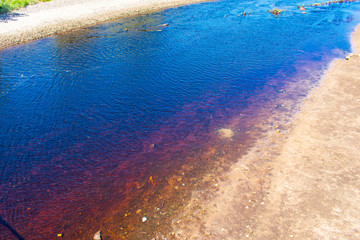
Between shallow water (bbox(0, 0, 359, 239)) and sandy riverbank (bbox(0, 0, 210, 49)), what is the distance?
2.54 meters

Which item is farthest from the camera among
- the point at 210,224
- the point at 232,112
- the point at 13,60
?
the point at 13,60

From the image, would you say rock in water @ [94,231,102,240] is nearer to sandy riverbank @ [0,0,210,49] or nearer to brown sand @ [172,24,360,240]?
brown sand @ [172,24,360,240]

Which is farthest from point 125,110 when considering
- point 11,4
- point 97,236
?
point 11,4

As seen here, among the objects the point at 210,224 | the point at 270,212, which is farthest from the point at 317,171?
the point at 210,224

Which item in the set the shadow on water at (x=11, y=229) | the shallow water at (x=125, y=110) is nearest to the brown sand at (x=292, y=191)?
the shallow water at (x=125, y=110)

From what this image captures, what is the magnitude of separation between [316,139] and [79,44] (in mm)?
27367

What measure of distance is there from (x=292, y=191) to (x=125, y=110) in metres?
11.8

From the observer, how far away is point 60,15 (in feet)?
124

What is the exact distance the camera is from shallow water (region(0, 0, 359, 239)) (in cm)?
1132

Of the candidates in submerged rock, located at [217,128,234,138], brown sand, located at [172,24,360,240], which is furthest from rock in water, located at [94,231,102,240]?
submerged rock, located at [217,128,234,138]

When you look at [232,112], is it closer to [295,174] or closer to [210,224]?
[295,174]

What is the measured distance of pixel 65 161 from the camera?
1348cm

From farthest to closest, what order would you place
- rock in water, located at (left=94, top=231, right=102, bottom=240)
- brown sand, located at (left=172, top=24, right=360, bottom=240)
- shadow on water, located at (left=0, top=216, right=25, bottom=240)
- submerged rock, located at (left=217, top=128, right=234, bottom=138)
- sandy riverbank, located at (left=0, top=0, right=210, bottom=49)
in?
sandy riverbank, located at (left=0, top=0, right=210, bottom=49), submerged rock, located at (left=217, top=128, right=234, bottom=138), shadow on water, located at (left=0, top=216, right=25, bottom=240), rock in water, located at (left=94, top=231, right=102, bottom=240), brown sand, located at (left=172, top=24, right=360, bottom=240)

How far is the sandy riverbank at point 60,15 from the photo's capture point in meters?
31.6
